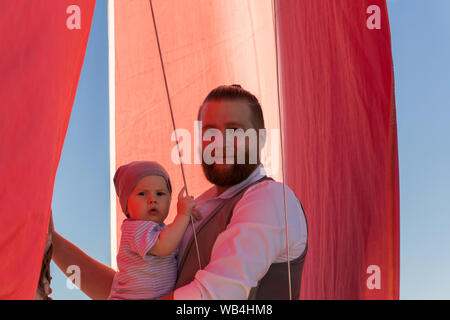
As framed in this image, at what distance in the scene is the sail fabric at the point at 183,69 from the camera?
983mm

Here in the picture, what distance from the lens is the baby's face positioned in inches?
32.3

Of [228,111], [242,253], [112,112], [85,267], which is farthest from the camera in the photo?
[112,112]

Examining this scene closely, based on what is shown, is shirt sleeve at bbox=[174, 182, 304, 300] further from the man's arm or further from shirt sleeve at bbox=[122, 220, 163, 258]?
the man's arm

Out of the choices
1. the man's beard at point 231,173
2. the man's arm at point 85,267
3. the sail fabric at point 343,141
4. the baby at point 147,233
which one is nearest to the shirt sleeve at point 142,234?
the baby at point 147,233

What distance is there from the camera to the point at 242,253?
692 millimetres

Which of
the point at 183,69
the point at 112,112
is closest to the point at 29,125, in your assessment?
the point at 183,69

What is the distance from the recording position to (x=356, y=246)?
3.78ft

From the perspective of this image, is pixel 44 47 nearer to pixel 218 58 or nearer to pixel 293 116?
pixel 218 58

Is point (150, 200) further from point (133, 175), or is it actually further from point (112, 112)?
point (112, 112)

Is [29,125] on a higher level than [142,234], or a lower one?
higher

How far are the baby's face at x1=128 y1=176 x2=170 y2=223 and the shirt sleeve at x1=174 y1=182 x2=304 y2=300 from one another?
5.1 inches

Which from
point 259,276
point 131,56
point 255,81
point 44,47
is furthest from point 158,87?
point 259,276

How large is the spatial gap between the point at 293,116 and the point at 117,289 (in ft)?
1.54

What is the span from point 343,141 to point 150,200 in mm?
501
